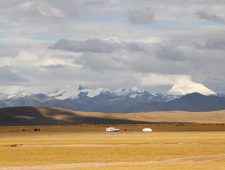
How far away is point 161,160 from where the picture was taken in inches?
2381

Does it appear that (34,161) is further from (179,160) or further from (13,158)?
(179,160)

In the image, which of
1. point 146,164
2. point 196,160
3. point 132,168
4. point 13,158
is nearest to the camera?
point 132,168

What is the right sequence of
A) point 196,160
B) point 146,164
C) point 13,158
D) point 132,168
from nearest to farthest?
point 132,168
point 146,164
point 196,160
point 13,158

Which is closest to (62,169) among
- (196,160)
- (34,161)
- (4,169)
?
(4,169)

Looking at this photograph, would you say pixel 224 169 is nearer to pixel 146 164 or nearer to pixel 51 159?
pixel 146 164

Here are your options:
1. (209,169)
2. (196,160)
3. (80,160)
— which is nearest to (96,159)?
(80,160)

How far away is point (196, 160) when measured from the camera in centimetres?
6012

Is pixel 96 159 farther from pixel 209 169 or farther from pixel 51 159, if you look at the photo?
pixel 209 169

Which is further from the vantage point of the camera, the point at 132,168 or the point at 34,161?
the point at 34,161

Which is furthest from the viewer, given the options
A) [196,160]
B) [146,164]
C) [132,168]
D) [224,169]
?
[196,160]

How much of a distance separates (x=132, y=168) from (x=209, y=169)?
664 centimetres

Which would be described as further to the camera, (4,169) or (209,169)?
(4,169)

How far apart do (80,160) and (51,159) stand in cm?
359

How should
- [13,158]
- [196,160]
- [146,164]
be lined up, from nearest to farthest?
[146,164] → [196,160] → [13,158]
